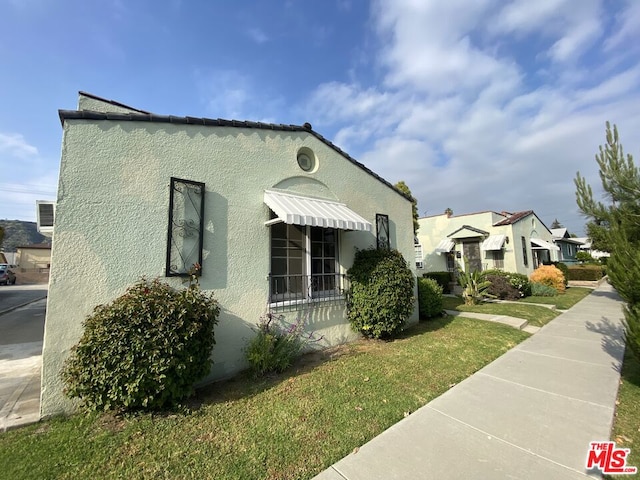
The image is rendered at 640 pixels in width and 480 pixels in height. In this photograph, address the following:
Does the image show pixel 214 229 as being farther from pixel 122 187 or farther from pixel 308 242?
pixel 308 242

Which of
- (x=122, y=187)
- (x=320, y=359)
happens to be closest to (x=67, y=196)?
(x=122, y=187)

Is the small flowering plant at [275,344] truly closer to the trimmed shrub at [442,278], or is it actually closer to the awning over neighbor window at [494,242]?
the trimmed shrub at [442,278]

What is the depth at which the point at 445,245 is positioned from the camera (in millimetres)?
25422

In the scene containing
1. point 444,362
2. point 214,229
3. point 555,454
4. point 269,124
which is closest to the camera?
point 555,454

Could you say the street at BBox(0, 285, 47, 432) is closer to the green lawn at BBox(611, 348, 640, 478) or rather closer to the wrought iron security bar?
the wrought iron security bar

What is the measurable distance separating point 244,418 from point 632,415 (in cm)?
713

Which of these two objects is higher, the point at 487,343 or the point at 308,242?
the point at 308,242

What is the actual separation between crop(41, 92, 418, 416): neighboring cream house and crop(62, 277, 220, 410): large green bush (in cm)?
83

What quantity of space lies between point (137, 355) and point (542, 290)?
2528 centimetres

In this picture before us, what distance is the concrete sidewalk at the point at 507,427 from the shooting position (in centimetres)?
372

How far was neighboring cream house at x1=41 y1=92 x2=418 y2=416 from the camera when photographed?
537 centimetres

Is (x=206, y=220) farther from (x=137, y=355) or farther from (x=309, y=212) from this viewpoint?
(x=137, y=355)

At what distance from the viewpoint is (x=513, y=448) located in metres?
4.14

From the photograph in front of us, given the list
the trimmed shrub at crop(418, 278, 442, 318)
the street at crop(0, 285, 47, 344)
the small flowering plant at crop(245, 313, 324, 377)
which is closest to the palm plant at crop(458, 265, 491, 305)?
the trimmed shrub at crop(418, 278, 442, 318)
